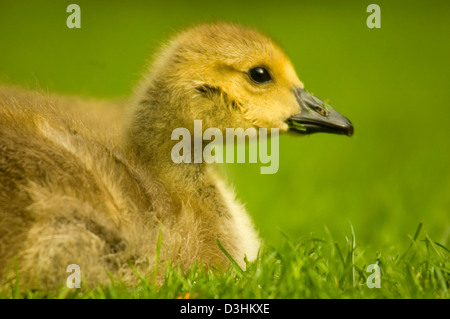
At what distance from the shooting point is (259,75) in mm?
2578

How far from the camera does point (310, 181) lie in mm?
4777

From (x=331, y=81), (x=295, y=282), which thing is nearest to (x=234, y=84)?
(x=295, y=282)

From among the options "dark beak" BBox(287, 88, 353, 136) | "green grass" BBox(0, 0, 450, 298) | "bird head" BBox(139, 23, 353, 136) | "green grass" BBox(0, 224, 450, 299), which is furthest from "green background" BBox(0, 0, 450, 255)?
"green grass" BBox(0, 224, 450, 299)

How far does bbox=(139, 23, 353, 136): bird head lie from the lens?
2467 millimetres

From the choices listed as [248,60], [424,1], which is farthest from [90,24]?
[248,60]

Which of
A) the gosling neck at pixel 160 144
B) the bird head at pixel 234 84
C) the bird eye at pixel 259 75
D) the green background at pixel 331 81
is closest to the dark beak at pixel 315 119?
the bird head at pixel 234 84

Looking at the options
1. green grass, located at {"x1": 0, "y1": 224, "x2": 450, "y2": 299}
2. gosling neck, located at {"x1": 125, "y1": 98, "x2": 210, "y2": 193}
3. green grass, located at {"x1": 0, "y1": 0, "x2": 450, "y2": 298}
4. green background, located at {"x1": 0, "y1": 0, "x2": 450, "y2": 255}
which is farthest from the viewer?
green background, located at {"x1": 0, "y1": 0, "x2": 450, "y2": 255}

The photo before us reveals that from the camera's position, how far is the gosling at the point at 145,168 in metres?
1.95

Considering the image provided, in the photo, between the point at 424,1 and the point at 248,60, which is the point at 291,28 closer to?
the point at 424,1

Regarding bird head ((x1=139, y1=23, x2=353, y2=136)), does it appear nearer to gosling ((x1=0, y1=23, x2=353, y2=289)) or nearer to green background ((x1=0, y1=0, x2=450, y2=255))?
gosling ((x1=0, y1=23, x2=353, y2=289))

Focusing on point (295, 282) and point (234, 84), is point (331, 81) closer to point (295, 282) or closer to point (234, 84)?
point (234, 84)

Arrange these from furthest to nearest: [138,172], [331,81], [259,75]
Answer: [331,81]
[259,75]
[138,172]

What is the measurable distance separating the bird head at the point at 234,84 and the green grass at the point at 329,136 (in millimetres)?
238

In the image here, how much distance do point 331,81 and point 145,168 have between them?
17.6 ft
